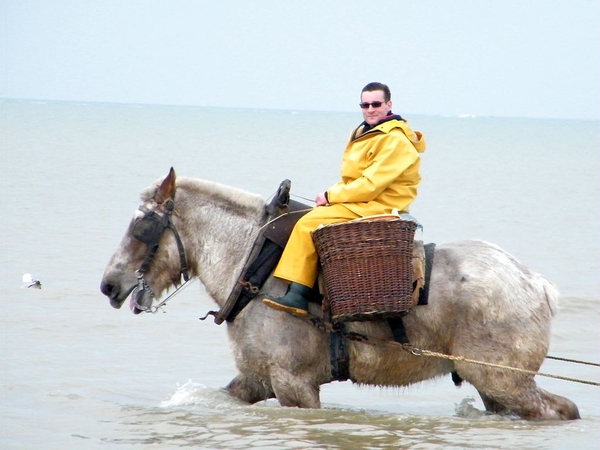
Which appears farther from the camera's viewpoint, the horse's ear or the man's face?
the horse's ear

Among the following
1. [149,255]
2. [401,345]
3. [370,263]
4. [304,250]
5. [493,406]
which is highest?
[149,255]

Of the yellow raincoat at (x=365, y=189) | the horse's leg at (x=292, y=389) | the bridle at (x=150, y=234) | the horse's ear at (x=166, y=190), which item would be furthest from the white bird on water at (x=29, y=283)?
the yellow raincoat at (x=365, y=189)

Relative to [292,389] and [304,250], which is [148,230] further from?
[292,389]

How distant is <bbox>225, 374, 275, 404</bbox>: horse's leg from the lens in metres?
7.65

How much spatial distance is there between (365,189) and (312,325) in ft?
3.20

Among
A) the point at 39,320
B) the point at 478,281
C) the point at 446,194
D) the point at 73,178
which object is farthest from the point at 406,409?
the point at 73,178

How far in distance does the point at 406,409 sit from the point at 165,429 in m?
2.25

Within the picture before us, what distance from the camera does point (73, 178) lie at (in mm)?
31969

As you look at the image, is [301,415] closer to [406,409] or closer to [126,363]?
[406,409]

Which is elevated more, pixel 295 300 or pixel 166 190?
pixel 166 190

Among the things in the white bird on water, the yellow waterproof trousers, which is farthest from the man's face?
the white bird on water

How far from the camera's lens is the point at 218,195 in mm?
7609

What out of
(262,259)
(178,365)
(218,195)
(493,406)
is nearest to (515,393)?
(493,406)

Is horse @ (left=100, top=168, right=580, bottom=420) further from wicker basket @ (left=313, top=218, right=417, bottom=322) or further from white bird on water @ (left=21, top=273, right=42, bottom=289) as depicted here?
white bird on water @ (left=21, top=273, right=42, bottom=289)
